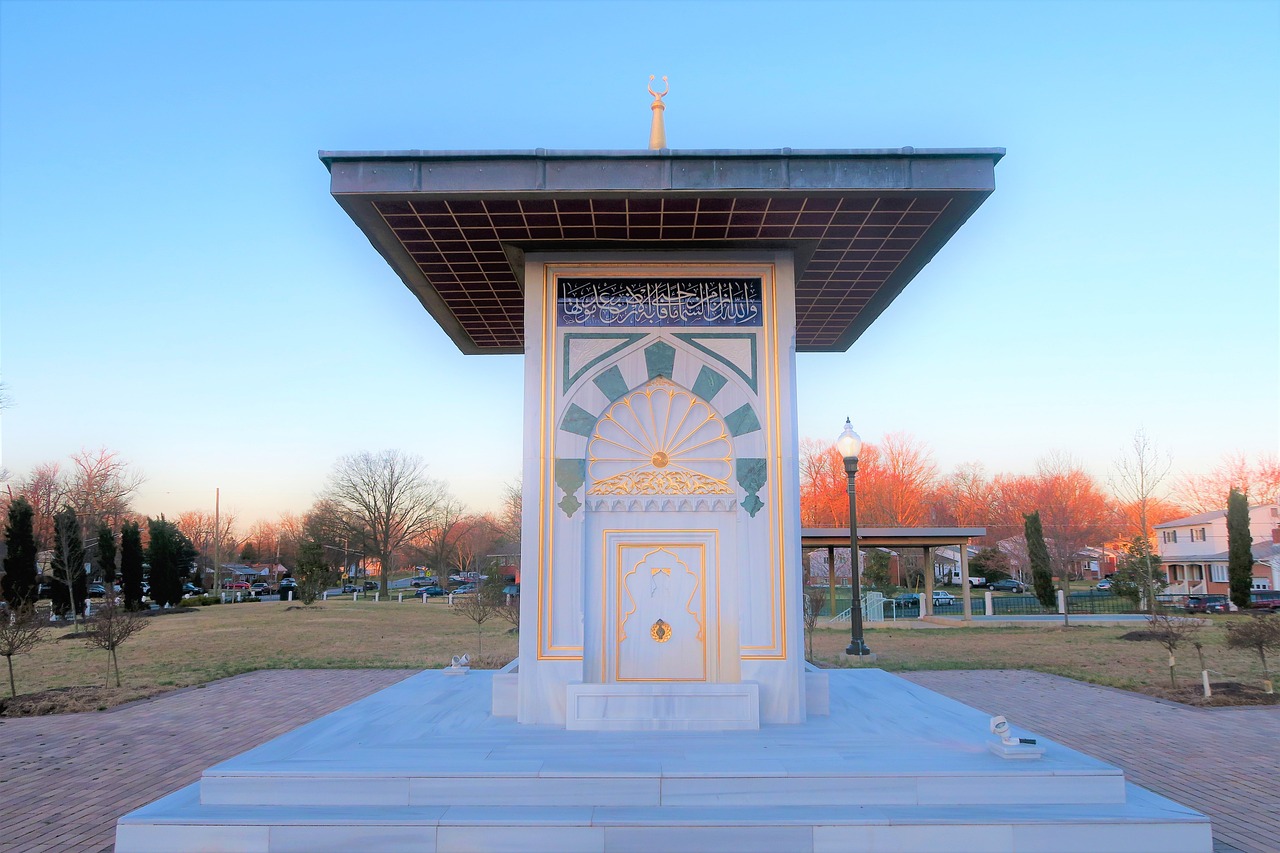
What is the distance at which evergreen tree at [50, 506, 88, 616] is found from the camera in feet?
84.8

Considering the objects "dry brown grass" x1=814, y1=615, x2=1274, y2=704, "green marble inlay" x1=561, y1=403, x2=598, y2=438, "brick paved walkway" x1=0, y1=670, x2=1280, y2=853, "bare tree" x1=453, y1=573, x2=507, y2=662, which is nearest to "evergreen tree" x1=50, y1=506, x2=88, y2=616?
"bare tree" x1=453, y1=573, x2=507, y2=662

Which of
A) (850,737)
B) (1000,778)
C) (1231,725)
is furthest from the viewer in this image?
(1231,725)

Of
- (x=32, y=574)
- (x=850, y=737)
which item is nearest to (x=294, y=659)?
(x=850, y=737)

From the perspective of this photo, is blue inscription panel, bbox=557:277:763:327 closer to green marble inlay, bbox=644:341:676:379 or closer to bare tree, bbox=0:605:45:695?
green marble inlay, bbox=644:341:676:379

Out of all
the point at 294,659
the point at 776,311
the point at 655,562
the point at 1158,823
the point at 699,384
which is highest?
Result: the point at 776,311

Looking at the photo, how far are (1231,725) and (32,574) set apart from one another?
31100mm

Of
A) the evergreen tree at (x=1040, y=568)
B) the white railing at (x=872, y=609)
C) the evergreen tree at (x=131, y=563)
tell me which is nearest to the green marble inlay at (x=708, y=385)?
the white railing at (x=872, y=609)

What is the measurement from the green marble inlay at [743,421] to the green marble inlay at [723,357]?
192 mm

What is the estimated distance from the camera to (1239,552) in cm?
2886

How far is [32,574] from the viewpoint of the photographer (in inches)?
1016

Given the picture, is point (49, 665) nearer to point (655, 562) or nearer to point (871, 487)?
point (655, 562)

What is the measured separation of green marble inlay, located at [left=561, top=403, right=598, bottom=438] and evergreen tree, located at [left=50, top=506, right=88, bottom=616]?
2500cm

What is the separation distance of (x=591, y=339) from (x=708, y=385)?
1.11m

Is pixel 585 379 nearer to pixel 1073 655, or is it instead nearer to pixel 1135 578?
pixel 1073 655
